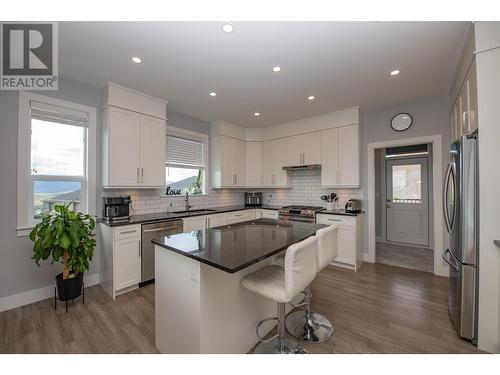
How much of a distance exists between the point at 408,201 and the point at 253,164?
3.68 metres

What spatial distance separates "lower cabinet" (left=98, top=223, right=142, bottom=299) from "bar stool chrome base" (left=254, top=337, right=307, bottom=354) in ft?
6.14

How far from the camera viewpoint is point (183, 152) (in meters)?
4.14

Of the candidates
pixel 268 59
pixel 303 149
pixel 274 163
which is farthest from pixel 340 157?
pixel 268 59

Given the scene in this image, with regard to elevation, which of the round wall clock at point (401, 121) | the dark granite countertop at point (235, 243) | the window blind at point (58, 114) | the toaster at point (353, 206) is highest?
the round wall clock at point (401, 121)

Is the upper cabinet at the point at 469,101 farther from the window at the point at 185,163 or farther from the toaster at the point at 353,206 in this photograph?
the window at the point at 185,163

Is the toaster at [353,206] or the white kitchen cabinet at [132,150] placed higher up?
the white kitchen cabinet at [132,150]

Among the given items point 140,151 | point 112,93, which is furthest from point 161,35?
point 140,151

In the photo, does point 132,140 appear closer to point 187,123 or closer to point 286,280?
point 187,123

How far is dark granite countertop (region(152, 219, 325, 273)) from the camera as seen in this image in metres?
1.30

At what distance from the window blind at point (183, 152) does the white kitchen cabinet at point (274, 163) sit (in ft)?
4.65

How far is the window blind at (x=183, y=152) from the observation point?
12.9 feet

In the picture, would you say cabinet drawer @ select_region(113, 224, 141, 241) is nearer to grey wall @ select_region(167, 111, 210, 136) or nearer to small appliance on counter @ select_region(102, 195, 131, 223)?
small appliance on counter @ select_region(102, 195, 131, 223)

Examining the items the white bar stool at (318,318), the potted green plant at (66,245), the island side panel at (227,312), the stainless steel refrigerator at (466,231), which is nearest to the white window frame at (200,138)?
the potted green plant at (66,245)
